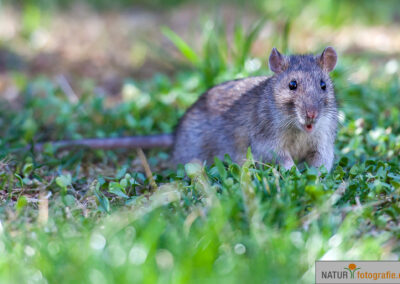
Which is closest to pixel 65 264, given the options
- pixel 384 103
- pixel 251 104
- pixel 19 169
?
pixel 19 169

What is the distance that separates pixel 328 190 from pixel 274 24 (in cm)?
607

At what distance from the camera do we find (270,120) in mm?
4387

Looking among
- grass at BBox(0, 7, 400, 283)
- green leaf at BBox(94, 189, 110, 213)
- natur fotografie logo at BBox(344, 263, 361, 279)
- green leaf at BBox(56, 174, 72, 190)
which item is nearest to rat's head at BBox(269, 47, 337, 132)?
grass at BBox(0, 7, 400, 283)

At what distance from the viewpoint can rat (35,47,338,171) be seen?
164 inches

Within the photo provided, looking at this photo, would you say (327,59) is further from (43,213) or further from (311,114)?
(43,213)

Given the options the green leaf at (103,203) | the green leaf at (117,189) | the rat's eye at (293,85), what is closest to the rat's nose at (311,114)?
the rat's eye at (293,85)

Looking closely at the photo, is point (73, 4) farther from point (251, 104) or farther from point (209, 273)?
point (209, 273)

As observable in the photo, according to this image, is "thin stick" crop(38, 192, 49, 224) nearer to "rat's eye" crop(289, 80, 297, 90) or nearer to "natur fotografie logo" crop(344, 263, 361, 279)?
"natur fotografie logo" crop(344, 263, 361, 279)

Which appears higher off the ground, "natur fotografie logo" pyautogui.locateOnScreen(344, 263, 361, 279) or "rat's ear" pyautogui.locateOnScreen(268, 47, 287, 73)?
"rat's ear" pyautogui.locateOnScreen(268, 47, 287, 73)

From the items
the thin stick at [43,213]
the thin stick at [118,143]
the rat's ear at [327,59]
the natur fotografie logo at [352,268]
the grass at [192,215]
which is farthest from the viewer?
the thin stick at [118,143]

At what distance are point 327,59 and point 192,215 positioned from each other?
2048 millimetres

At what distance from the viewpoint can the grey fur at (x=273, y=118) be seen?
416 cm

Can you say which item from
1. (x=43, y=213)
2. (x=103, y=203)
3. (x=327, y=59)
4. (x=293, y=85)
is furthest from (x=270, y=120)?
(x=43, y=213)

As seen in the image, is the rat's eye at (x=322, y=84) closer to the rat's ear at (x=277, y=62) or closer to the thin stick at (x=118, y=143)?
the rat's ear at (x=277, y=62)
